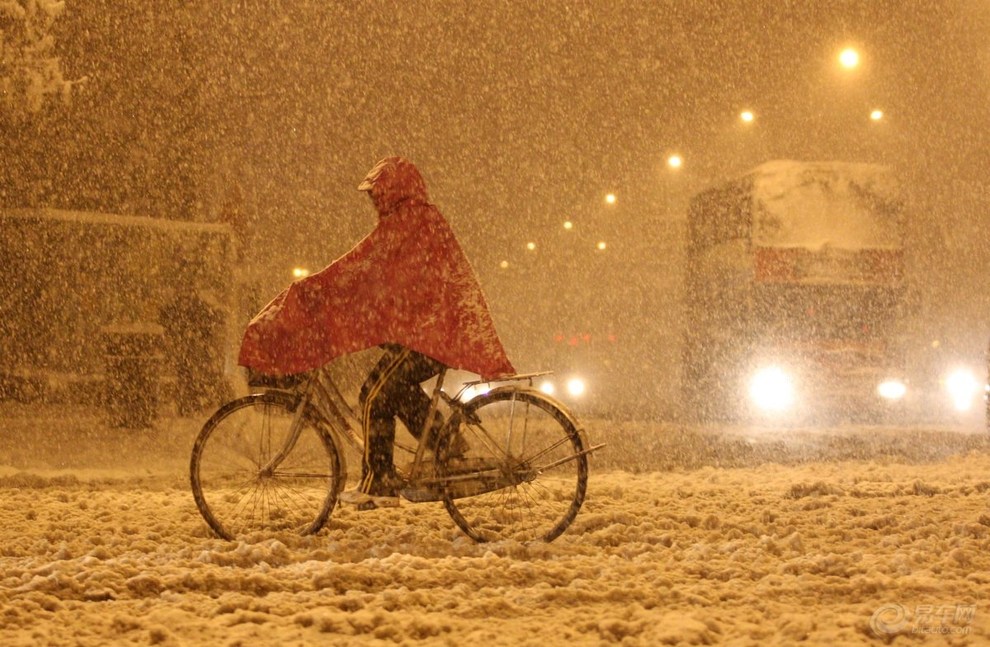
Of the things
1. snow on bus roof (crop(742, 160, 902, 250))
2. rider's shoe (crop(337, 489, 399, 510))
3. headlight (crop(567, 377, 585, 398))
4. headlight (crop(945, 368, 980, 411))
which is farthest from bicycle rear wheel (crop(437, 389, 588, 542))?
headlight (crop(567, 377, 585, 398))

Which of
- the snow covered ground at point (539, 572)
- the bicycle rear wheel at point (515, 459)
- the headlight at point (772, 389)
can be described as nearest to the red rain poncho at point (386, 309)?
the bicycle rear wheel at point (515, 459)

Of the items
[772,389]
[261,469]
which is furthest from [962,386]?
[261,469]

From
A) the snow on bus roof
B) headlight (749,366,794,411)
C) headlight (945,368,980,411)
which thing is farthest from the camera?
headlight (945,368,980,411)

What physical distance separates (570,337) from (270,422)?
3002 centimetres

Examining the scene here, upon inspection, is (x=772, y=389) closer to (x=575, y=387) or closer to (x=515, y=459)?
(x=575, y=387)

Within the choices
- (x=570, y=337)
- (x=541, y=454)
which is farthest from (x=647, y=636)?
(x=570, y=337)

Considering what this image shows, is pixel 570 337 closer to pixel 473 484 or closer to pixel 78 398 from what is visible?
pixel 78 398

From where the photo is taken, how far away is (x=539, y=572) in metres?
5.11

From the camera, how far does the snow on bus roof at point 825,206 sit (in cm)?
1977

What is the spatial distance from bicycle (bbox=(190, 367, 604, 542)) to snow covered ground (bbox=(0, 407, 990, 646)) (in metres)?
0.21

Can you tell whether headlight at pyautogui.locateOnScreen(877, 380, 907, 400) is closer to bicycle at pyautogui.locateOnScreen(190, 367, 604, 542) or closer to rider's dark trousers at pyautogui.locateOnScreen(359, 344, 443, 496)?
bicycle at pyautogui.locateOnScreen(190, 367, 604, 542)

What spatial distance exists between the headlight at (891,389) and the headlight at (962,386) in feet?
20.0

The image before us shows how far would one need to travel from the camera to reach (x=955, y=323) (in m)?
24.6

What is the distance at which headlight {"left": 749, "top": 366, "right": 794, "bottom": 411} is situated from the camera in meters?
19.2
